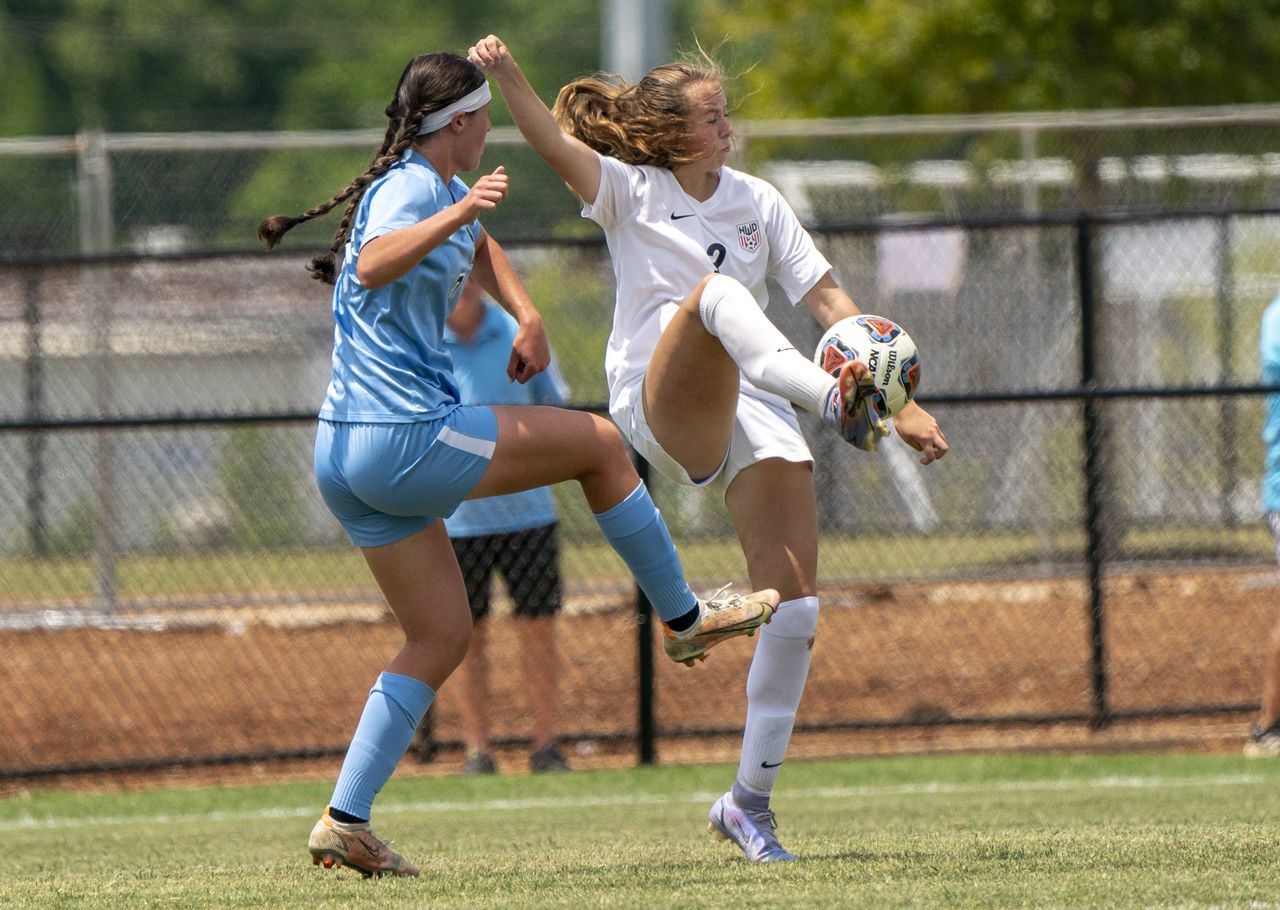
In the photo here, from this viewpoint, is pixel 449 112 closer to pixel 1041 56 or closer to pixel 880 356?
pixel 880 356

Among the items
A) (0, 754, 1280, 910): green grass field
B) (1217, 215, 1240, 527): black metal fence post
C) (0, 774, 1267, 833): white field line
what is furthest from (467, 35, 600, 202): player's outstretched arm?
(1217, 215, 1240, 527): black metal fence post

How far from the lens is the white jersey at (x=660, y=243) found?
5203 mm

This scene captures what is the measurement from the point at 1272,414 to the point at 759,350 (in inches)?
171

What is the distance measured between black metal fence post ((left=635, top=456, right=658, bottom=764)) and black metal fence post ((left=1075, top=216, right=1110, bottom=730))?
2052mm

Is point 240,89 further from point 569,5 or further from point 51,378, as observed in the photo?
point 51,378

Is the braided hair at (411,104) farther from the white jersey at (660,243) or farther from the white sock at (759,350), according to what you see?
the white sock at (759,350)

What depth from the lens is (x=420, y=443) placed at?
4582 millimetres

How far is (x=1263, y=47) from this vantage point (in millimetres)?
14742

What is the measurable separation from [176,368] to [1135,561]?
→ 674cm

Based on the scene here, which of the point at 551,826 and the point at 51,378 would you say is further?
the point at 51,378

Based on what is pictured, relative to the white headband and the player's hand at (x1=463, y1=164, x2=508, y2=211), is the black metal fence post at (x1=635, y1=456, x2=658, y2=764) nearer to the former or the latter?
the white headband

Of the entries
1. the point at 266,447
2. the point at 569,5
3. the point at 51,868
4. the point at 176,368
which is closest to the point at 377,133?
the point at 266,447

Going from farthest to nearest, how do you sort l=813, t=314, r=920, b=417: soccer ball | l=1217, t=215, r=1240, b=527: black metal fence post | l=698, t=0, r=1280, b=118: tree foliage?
1. l=698, t=0, r=1280, b=118: tree foliage
2. l=1217, t=215, r=1240, b=527: black metal fence post
3. l=813, t=314, r=920, b=417: soccer ball

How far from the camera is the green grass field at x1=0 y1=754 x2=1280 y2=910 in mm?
4383
